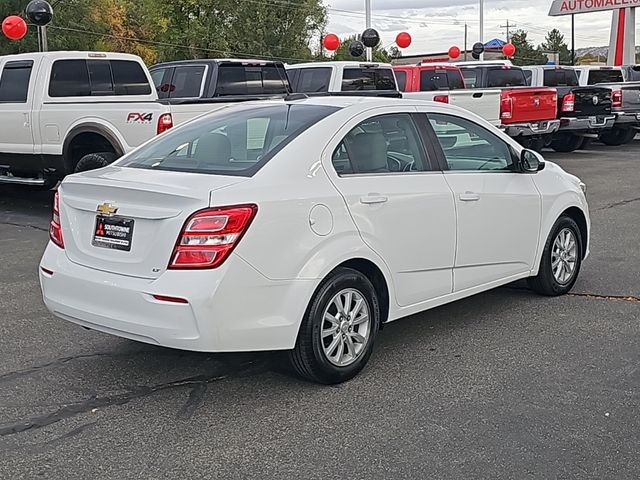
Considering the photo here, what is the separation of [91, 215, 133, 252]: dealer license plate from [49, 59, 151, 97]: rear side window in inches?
279

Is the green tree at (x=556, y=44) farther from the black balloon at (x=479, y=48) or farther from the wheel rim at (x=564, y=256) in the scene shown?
the wheel rim at (x=564, y=256)

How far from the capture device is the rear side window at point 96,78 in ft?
37.3

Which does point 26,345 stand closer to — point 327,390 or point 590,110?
point 327,390

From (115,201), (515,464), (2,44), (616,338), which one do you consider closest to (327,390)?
(515,464)

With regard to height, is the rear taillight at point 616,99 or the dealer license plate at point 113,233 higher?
the dealer license plate at point 113,233

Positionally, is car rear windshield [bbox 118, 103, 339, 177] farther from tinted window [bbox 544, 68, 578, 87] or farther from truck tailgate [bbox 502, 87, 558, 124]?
tinted window [bbox 544, 68, 578, 87]

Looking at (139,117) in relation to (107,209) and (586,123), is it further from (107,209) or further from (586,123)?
(586,123)

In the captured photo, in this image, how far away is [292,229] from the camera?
464 cm

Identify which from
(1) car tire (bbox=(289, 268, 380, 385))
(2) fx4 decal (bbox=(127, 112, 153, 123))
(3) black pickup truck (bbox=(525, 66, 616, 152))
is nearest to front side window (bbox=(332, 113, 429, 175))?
(1) car tire (bbox=(289, 268, 380, 385))

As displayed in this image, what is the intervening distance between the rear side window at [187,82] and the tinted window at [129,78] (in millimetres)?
903

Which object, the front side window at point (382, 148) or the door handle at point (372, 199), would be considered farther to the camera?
the front side window at point (382, 148)

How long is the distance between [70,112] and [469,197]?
22.5 feet

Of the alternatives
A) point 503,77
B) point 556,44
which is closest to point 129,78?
point 503,77

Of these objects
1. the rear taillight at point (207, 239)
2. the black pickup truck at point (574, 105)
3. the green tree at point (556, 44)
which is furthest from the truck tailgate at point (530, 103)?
the green tree at point (556, 44)
